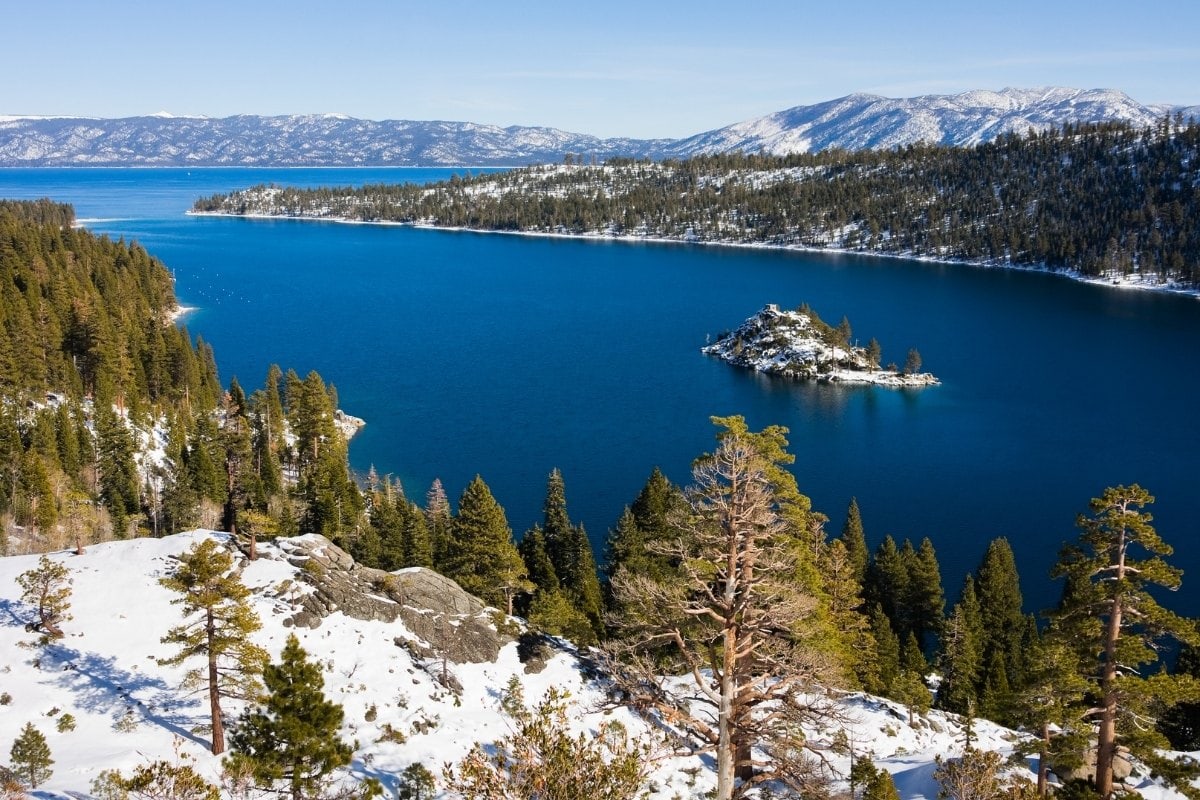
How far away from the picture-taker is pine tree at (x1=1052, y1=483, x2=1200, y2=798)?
22.7 m

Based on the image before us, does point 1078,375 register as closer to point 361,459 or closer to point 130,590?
point 361,459

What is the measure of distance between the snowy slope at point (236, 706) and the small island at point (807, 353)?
331ft

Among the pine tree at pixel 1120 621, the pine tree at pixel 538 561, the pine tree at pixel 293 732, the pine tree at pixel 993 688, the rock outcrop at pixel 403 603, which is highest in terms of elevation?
the pine tree at pixel 1120 621

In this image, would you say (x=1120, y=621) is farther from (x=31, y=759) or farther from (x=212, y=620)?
(x=31, y=759)

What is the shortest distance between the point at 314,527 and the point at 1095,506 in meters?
58.4

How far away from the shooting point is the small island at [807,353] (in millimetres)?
136125

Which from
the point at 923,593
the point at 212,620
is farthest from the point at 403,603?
the point at 923,593

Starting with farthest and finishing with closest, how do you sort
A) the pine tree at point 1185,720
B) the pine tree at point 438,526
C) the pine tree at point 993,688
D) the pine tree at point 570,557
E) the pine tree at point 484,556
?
the pine tree at point 438,526, the pine tree at point 570,557, the pine tree at point 484,556, the pine tree at point 993,688, the pine tree at point 1185,720

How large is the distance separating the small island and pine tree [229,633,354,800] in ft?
403

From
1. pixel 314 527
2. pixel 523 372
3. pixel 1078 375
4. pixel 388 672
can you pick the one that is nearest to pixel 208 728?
pixel 388 672

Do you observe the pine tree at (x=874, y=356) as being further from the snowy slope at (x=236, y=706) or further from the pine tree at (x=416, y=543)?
the snowy slope at (x=236, y=706)

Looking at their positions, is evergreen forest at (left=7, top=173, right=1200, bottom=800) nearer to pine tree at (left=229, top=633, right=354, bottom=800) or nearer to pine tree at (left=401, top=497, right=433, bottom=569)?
pine tree at (left=229, top=633, right=354, bottom=800)

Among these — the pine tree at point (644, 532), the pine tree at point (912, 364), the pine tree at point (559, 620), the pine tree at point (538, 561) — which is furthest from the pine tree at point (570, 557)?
the pine tree at point (912, 364)

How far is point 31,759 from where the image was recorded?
23969mm
